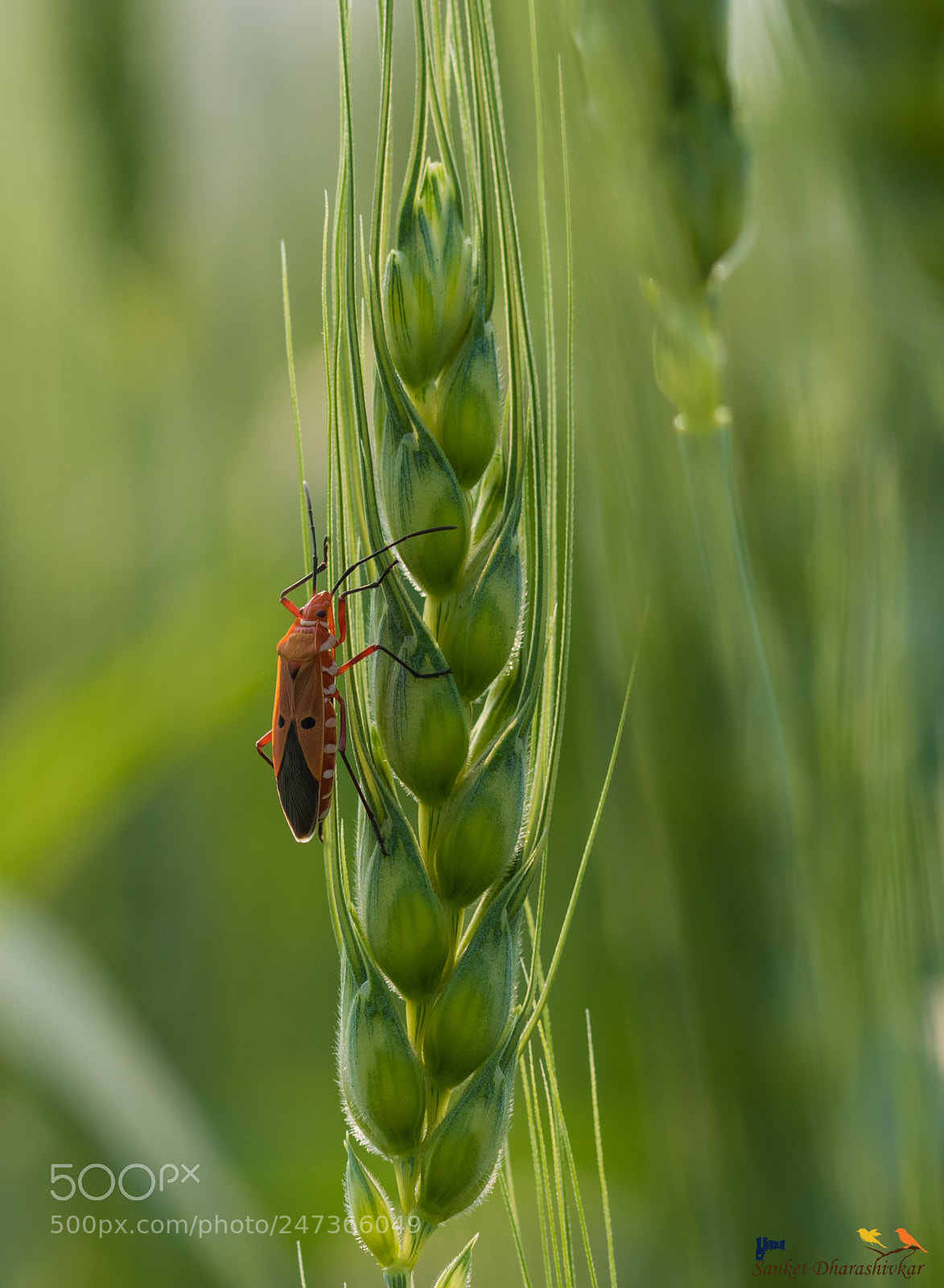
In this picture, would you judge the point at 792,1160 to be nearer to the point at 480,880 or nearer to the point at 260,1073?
the point at 480,880

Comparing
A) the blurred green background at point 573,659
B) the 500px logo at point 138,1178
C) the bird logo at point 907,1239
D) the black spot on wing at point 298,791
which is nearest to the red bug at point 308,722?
the black spot on wing at point 298,791

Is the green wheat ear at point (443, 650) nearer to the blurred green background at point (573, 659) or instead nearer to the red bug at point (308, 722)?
the blurred green background at point (573, 659)

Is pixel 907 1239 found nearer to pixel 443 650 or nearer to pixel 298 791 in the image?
pixel 443 650

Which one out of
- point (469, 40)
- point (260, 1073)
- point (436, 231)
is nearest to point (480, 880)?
point (436, 231)

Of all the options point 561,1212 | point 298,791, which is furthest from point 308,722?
point 561,1212

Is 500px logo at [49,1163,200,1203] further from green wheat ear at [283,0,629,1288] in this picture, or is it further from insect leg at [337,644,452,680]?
insect leg at [337,644,452,680]

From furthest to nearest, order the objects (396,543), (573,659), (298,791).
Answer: (573,659) → (298,791) → (396,543)
